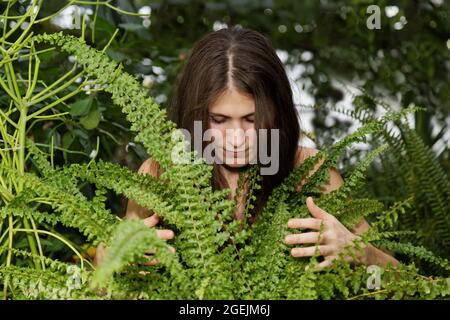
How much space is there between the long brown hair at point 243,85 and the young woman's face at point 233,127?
0.01 metres

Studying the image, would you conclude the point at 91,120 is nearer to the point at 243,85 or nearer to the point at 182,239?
the point at 243,85

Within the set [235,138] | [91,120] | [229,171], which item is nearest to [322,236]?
[235,138]

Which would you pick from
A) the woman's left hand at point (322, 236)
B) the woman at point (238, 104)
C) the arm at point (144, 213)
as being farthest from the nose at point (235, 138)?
the woman's left hand at point (322, 236)

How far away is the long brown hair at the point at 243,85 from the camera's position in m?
1.31

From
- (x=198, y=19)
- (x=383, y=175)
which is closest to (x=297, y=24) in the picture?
(x=198, y=19)

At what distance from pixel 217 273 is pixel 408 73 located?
2262 millimetres

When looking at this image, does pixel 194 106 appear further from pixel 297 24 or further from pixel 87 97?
pixel 297 24

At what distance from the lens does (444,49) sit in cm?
269

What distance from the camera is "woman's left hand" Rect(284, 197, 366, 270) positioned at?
938mm

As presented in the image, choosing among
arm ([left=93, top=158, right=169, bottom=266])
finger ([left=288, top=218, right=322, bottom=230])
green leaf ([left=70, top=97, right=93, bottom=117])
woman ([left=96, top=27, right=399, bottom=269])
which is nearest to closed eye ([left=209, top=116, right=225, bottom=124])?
woman ([left=96, top=27, right=399, bottom=269])

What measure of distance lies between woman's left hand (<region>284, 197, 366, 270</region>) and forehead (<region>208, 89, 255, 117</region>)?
316mm

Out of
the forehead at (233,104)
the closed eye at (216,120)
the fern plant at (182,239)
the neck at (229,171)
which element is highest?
the forehead at (233,104)

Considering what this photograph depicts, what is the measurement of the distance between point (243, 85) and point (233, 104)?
44 mm

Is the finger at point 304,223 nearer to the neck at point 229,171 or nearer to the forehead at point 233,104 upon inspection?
the forehead at point 233,104
